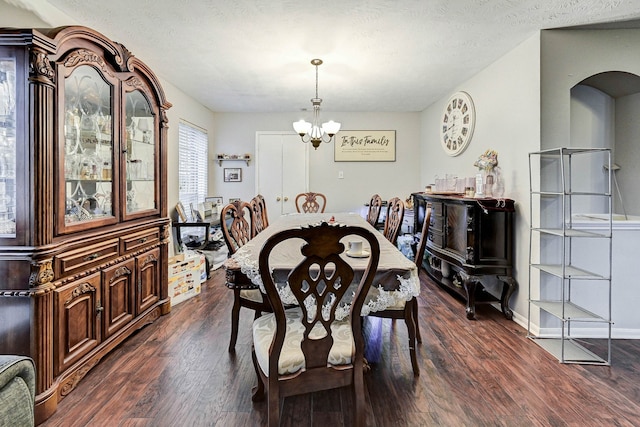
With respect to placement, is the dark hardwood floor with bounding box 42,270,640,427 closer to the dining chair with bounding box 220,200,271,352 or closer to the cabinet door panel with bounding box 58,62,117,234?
the dining chair with bounding box 220,200,271,352

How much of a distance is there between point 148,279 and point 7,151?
1415 millimetres

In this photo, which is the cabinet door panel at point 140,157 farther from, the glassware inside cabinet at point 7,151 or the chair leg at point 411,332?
the chair leg at point 411,332

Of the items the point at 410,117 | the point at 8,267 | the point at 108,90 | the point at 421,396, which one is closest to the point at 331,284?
the point at 421,396

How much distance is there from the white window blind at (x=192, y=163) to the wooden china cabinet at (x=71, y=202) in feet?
5.69

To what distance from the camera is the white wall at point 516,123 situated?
2.78m

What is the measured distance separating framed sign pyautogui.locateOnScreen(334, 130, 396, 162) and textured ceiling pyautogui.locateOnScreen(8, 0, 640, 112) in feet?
5.05

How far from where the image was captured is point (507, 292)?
3.02 metres

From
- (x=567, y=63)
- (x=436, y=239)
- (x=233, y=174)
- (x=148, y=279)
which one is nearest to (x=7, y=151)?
(x=148, y=279)

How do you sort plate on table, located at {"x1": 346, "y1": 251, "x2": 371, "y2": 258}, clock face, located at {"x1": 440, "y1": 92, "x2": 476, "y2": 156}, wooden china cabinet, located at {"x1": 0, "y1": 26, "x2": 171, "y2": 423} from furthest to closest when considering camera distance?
clock face, located at {"x1": 440, "y1": 92, "x2": 476, "y2": 156}, plate on table, located at {"x1": 346, "y1": 251, "x2": 371, "y2": 258}, wooden china cabinet, located at {"x1": 0, "y1": 26, "x2": 171, "y2": 423}

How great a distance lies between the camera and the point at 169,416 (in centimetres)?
173

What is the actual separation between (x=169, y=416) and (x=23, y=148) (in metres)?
1.52

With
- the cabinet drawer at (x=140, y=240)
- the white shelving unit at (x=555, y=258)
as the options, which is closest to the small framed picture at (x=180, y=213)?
the cabinet drawer at (x=140, y=240)

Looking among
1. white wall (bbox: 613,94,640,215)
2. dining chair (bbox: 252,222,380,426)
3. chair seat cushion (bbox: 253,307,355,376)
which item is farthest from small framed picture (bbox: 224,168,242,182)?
white wall (bbox: 613,94,640,215)

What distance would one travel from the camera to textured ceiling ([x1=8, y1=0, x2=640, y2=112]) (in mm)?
2289
